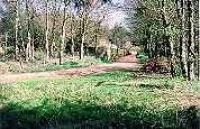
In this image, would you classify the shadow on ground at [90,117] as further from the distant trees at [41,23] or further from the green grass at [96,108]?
the distant trees at [41,23]

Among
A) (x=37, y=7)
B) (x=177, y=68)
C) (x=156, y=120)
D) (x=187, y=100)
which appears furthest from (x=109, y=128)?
(x=37, y=7)

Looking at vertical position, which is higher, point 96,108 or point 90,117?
point 96,108

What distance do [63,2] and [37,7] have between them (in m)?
3.20

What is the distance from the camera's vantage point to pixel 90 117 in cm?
1598

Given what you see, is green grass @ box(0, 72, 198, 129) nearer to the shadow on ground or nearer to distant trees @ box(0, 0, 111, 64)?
the shadow on ground

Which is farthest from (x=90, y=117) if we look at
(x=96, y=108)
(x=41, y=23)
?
(x=41, y=23)

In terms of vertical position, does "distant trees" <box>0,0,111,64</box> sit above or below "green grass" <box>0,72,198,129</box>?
above

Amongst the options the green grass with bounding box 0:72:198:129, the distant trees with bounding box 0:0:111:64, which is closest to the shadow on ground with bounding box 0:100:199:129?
the green grass with bounding box 0:72:198:129

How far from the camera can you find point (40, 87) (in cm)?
2420

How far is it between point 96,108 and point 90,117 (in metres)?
1.33

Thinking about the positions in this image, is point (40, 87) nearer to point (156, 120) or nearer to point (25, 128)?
point (25, 128)

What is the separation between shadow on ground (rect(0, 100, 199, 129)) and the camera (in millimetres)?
13430

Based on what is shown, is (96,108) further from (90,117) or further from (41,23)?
(41,23)

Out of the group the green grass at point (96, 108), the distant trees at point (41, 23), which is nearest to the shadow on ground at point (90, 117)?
the green grass at point (96, 108)
